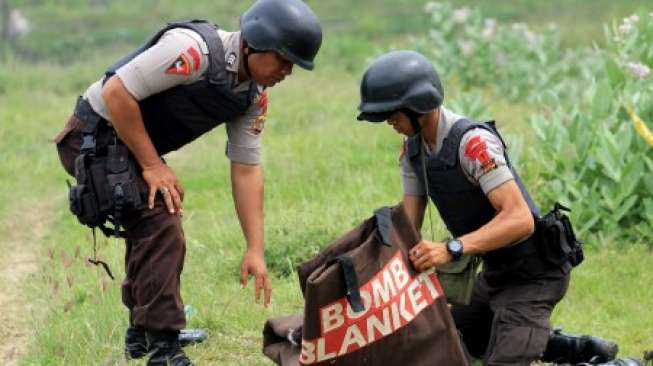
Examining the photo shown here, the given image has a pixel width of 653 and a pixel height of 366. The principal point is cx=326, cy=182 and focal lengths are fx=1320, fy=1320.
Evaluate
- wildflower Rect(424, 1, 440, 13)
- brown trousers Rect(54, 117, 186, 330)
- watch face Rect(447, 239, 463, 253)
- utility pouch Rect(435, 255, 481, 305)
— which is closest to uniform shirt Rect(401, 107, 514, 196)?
watch face Rect(447, 239, 463, 253)

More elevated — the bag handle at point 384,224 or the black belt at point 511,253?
the bag handle at point 384,224

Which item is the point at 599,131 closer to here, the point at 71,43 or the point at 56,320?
the point at 56,320

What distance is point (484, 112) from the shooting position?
8.94m

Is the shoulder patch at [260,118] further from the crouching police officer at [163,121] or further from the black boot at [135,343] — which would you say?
the black boot at [135,343]

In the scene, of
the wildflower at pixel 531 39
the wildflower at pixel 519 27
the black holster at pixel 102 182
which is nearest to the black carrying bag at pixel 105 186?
the black holster at pixel 102 182

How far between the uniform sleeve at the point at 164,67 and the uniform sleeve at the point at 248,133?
37cm

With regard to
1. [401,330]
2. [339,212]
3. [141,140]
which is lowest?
[339,212]

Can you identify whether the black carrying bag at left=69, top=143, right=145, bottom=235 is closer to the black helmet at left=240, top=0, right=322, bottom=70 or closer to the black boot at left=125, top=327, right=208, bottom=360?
the black boot at left=125, top=327, right=208, bottom=360

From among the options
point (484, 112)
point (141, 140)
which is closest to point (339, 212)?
point (484, 112)

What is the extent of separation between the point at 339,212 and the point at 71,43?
37.9 ft

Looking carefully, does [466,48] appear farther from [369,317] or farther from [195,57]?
[369,317]

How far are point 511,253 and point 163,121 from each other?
4.58 ft

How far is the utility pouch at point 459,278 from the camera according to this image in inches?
191

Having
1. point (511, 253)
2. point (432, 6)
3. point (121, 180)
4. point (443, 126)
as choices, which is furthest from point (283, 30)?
point (432, 6)
